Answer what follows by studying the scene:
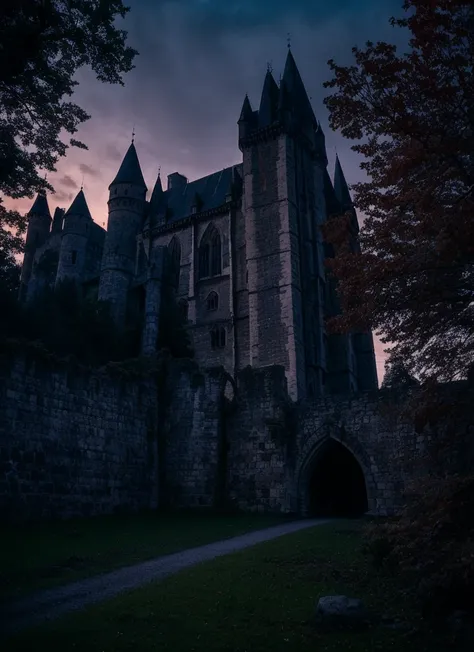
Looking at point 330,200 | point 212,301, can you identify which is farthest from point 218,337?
point 330,200

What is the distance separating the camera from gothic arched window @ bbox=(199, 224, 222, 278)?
48787 millimetres

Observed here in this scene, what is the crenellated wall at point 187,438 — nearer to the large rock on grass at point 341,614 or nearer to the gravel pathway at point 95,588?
the gravel pathway at point 95,588

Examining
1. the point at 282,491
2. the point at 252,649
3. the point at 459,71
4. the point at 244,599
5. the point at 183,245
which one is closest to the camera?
the point at 252,649

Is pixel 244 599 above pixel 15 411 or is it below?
below

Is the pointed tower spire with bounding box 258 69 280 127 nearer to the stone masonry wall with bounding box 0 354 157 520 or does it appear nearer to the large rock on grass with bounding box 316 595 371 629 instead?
the stone masonry wall with bounding box 0 354 157 520

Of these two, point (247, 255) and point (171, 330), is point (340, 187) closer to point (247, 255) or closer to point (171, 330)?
point (247, 255)

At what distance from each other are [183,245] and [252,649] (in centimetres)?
4779

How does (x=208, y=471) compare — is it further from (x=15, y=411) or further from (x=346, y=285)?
(x=346, y=285)

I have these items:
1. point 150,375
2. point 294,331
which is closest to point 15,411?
point 150,375

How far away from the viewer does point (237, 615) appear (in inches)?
260

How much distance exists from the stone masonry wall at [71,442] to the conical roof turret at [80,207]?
3719 centimetres

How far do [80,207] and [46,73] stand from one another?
4521cm

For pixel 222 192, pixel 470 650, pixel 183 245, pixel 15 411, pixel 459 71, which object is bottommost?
pixel 470 650

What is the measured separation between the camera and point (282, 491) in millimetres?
18578
